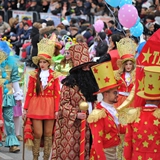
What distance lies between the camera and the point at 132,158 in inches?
259

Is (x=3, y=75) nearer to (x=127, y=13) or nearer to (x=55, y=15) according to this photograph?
(x=127, y=13)

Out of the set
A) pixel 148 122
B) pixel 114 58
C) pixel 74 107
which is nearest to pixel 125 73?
pixel 114 58

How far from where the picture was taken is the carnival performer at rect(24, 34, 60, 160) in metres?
9.59

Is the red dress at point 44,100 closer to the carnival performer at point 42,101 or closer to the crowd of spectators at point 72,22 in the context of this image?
the carnival performer at point 42,101

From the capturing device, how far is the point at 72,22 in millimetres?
24750

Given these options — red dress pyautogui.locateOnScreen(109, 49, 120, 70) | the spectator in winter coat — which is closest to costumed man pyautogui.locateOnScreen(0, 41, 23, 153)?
red dress pyautogui.locateOnScreen(109, 49, 120, 70)

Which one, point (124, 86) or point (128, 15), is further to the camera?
point (128, 15)

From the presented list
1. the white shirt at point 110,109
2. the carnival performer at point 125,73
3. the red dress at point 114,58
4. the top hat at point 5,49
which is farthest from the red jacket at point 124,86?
the white shirt at point 110,109

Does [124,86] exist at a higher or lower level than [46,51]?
lower

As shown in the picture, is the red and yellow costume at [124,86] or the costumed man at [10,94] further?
the costumed man at [10,94]

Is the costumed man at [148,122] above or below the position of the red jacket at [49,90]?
above

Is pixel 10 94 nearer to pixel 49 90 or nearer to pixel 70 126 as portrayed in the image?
pixel 49 90

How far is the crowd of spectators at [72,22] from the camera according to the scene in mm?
19516

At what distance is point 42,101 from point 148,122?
3.38 m
